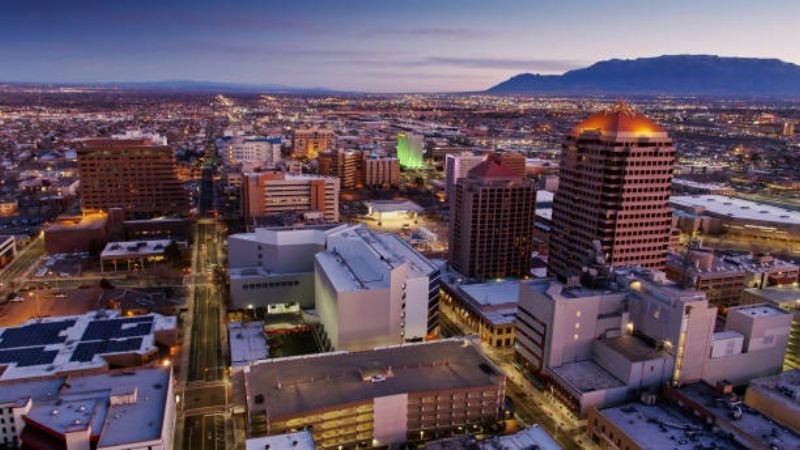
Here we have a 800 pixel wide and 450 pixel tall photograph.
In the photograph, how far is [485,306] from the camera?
63781 millimetres

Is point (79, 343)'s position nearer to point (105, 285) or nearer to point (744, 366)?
point (105, 285)

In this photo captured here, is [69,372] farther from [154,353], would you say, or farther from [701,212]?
[701,212]

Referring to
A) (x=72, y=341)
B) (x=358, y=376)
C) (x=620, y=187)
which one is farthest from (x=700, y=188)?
(x=72, y=341)

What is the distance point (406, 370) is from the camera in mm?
47406

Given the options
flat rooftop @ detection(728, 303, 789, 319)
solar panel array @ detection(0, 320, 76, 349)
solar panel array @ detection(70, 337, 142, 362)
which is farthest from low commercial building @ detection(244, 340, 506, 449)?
flat rooftop @ detection(728, 303, 789, 319)

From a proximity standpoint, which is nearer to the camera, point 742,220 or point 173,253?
point 173,253

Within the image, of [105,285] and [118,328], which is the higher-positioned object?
[118,328]

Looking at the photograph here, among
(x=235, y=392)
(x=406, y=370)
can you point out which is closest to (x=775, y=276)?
(x=406, y=370)

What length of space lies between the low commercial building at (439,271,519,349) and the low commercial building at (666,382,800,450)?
17.7 meters

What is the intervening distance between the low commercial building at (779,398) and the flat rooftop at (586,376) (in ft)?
35.4

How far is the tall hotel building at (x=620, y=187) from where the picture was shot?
62.7 m

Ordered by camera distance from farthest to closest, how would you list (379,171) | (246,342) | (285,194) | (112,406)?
(379,171) → (285,194) → (246,342) → (112,406)

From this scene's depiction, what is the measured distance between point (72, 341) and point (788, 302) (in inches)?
2846

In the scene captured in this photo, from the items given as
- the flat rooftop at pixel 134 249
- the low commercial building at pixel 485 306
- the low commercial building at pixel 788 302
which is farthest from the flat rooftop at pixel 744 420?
the flat rooftop at pixel 134 249
